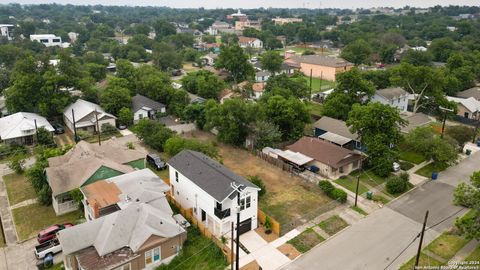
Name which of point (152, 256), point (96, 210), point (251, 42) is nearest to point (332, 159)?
point (152, 256)

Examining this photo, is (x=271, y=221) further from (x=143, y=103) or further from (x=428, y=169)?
(x=143, y=103)

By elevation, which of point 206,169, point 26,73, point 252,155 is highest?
point 26,73

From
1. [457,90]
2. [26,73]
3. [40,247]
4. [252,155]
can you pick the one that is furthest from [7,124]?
[457,90]

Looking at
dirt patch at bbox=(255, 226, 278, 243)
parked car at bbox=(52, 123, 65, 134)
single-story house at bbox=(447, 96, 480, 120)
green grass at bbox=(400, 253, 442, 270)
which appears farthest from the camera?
single-story house at bbox=(447, 96, 480, 120)

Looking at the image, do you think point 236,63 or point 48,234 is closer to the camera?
point 48,234

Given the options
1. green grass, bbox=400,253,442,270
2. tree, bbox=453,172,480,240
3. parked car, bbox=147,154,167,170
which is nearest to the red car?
parked car, bbox=147,154,167,170

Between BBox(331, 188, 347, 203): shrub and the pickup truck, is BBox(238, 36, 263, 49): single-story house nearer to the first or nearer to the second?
BBox(331, 188, 347, 203): shrub

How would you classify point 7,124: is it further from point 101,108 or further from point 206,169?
point 206,169
